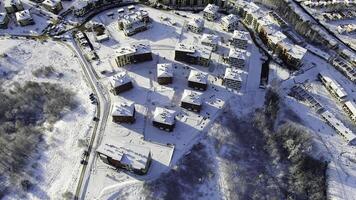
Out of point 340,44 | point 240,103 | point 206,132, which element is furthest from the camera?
point 340,44

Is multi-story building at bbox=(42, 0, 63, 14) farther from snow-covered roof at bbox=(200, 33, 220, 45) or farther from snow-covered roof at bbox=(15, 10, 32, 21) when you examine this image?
snow-covered roof at bbox=(200, 33, 220, 45)

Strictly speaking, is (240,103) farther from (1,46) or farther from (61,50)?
(1,46)

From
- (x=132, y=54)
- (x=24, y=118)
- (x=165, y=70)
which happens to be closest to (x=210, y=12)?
(x=165, y=70)

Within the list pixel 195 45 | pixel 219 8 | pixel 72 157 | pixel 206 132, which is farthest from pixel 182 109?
pixel 219 8

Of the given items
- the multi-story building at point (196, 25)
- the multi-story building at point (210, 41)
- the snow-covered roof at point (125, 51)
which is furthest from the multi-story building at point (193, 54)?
the snow-covered roof at point (125, 51)

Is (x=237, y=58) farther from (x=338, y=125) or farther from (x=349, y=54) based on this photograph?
(x=349, y=54)
